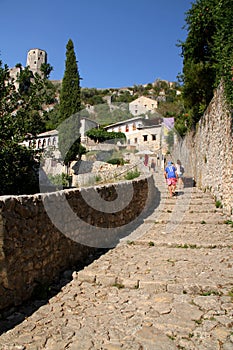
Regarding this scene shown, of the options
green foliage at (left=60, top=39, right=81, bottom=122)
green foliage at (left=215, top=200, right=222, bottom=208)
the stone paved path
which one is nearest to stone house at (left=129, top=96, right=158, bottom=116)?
green foliage at (left=60, top=39, right=81, bottom=122)

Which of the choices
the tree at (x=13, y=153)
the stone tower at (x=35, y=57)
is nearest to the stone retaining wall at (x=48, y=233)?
the tree at (x=13, y=153)

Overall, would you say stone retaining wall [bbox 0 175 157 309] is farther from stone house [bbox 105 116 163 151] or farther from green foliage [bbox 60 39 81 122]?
stone house [bbox 105 116 163 151]

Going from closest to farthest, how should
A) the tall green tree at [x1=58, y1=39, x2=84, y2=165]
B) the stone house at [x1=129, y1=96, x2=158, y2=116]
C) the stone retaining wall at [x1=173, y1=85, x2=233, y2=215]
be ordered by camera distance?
the stone retaining wall at [x1=173, y1=85, x2=233, y2=215] → the tall green tree at [x1=58, y1=39, x2=84, y2=165] → the stone house at [x1=129, y1=96, x2=158, y2=116]

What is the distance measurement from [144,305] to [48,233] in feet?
5.22

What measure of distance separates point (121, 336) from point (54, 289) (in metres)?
1.43

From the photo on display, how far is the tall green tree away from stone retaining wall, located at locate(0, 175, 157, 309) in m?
22.0

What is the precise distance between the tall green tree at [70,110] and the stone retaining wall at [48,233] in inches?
864

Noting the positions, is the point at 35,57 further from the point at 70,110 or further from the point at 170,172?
the point at 170,172

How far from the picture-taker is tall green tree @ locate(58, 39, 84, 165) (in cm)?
2794

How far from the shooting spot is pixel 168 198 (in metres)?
10.3

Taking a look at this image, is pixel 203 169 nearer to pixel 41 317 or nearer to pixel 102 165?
pixel 41 317

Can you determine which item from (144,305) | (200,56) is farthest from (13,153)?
(200,56)

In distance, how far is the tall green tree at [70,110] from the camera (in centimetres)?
2794

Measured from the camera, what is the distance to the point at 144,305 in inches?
135
